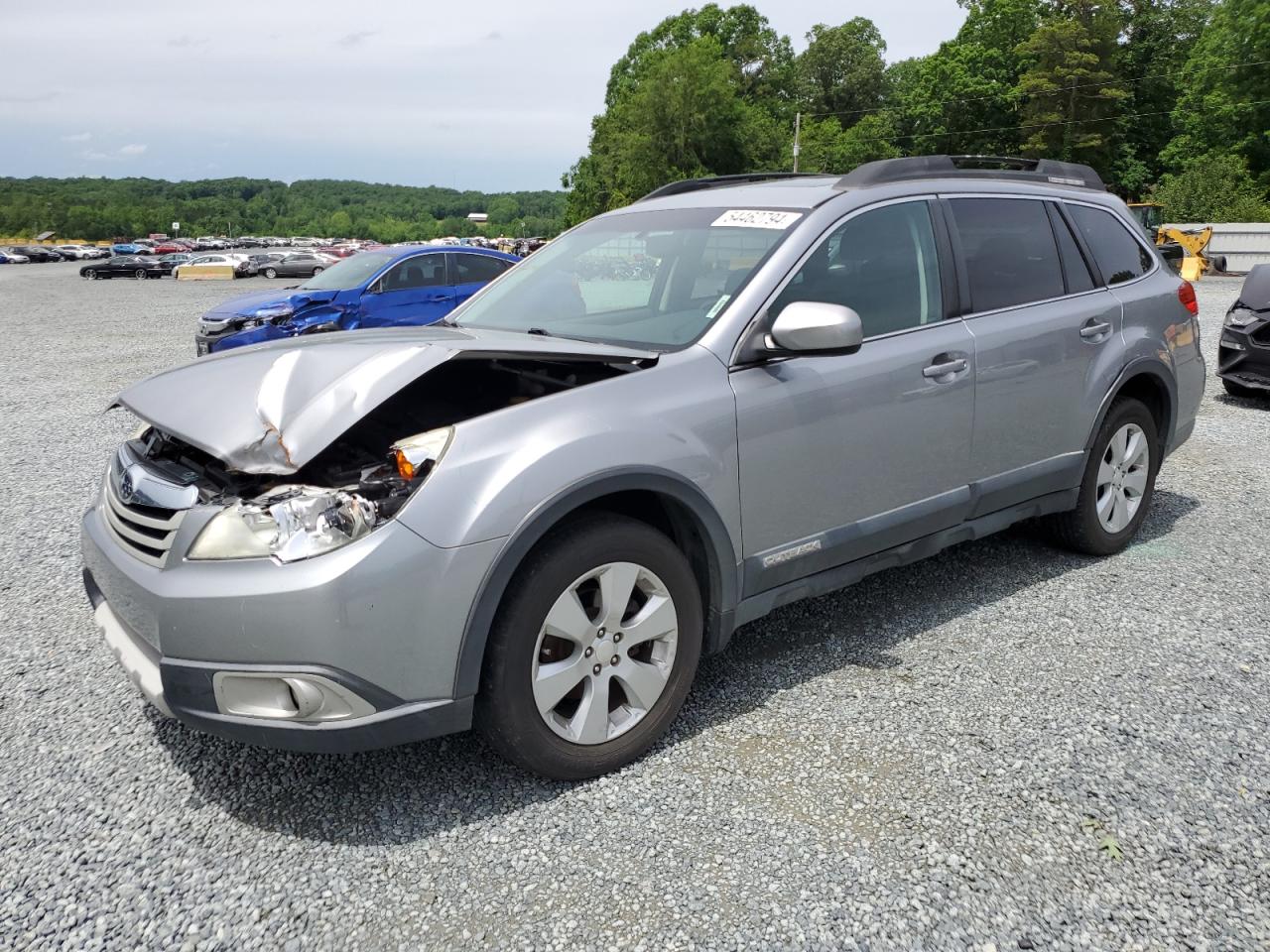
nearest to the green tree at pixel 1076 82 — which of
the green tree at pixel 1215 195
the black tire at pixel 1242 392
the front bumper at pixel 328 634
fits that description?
the green tree at pixel 1215 195

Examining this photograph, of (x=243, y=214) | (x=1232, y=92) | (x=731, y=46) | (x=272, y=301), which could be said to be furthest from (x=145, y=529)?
(x=243, y=214)

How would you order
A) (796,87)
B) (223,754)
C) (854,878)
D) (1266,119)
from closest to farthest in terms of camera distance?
1. (854,878)
2. (223,754)
3. (1266,119)
4. (796,87)

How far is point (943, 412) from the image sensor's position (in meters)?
3.91

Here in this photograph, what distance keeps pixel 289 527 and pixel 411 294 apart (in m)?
10.4

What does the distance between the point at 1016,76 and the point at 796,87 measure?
26.7m

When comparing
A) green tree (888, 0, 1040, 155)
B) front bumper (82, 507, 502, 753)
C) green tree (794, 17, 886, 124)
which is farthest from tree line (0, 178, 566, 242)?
front bumper (82, 507, 502, 753)

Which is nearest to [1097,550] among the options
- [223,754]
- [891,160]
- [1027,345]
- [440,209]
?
[1027,345]

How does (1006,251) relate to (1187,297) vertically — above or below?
above

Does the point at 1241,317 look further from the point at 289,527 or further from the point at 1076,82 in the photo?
the point at 1076,82

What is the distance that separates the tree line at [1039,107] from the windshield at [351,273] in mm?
43344

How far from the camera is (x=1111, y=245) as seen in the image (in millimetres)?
4938

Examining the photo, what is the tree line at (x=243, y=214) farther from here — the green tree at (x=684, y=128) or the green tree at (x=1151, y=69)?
the green tree at (x=1151, y=69)

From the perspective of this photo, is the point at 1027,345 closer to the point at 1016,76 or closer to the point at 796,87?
the point at 1016,76

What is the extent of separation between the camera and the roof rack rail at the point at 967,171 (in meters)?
4.00
